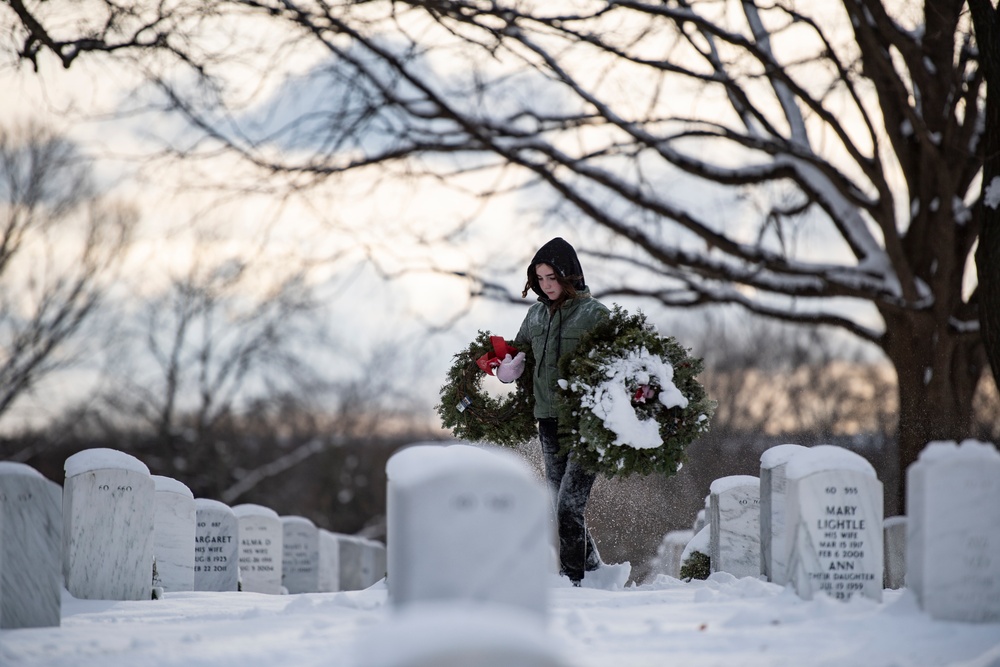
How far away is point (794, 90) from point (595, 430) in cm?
669

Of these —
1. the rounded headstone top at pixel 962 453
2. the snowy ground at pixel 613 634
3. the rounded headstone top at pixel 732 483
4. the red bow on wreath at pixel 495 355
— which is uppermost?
the red bow on wreath at pixel 495 355

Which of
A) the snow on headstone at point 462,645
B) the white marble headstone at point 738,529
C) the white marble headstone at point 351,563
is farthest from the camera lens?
the white marble headstone at point 351,563

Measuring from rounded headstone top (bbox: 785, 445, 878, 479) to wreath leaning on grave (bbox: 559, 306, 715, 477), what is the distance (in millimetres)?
994

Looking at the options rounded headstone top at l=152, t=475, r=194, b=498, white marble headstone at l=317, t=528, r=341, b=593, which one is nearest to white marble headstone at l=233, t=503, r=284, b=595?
rounded headstone top at l=152, t=475, r=194, b=498

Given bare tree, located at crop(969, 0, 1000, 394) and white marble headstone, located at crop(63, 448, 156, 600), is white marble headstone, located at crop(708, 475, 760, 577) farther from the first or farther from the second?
white marble headstone, located at crop(63, 448, 156, 600)

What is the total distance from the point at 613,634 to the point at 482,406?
123 inches

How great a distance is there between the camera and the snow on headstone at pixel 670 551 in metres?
12.4

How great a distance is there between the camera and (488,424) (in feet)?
27.0

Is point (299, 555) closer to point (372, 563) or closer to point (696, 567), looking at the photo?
point (372, 563)

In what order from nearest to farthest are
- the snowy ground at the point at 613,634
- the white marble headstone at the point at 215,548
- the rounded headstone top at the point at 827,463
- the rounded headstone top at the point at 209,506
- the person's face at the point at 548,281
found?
the snowy ground at the point at 613,634 → the rounded headstone top at the point at 827,463 → the person's face at the point at 548,281 → the white marble headstone at the point at 215,548 → the rounded headstone top at the point at 209,506

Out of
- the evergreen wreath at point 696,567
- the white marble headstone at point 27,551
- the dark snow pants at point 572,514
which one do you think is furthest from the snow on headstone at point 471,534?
the evergreen wreath at point 696,567

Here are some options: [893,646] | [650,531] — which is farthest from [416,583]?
[650,531]

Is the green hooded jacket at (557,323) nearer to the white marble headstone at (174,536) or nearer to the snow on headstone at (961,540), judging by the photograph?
the snow on headstone at (961,540)

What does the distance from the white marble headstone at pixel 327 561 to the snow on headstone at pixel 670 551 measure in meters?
7.27
